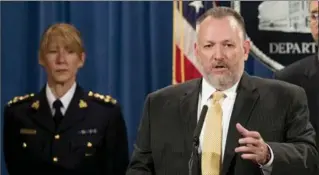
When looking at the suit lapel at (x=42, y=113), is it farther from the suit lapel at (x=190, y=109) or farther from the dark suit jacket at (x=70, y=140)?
the suit lapel at (x=190, y=109)

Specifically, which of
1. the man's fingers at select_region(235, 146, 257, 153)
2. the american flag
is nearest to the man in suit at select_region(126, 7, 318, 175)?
the man's fingers at select_region(235, 146, 257, 153)

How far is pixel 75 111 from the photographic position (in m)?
2.39

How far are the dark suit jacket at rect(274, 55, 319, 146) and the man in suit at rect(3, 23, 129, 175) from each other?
2.57ft

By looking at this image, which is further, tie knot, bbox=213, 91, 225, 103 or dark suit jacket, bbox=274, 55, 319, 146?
dark suit jacket, bbox=274, 55, 319, 146

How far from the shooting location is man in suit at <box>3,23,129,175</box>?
233cm

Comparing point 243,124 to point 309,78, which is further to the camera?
point 309,78

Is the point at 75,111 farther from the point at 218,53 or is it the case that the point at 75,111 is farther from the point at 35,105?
the point at 218,53

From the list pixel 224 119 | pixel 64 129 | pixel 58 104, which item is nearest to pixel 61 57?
pixel 58 104

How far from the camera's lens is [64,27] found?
2377 mm

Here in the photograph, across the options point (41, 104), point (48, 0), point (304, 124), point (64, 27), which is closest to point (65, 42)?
point (64, 27)

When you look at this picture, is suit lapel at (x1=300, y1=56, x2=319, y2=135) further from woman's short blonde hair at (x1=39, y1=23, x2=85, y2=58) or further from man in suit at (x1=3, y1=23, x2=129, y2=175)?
woman's short blonde hair at (x1=39, y1=23, x2=85, y2=58)

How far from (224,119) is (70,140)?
0.96 metres

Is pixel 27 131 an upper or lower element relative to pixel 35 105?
lower

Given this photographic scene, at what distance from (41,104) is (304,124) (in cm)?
126
